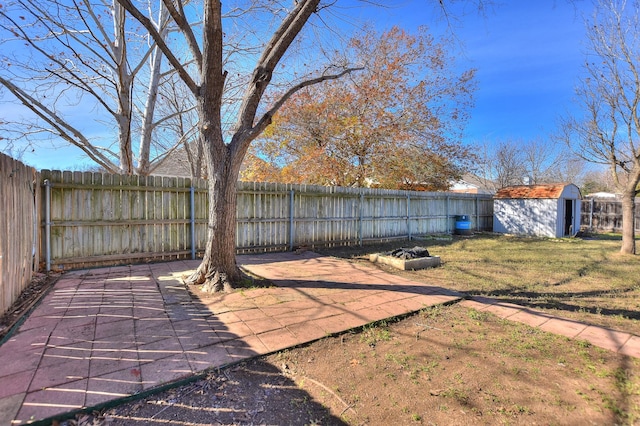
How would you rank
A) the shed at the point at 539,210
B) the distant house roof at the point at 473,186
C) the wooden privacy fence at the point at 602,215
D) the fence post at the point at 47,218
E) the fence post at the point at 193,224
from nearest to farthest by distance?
the fence post at the point at 47,218 < the fence post at the point at 193,224 < the shed at the point at 539,210 < the wooden privacy fence at the point at 602,215 < the distant house roof at the point at 473,186

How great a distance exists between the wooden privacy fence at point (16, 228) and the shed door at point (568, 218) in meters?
16.1

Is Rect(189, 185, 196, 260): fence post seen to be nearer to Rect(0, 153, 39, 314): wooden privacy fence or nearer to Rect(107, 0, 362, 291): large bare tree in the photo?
Rect(107, 0, 362, 291): large bare tree

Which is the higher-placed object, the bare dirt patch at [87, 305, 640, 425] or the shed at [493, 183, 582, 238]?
the shed at [493, 183, 582, 238]

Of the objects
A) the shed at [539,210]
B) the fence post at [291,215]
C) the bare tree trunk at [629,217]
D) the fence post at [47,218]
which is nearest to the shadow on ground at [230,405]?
the fence post at [47,218]

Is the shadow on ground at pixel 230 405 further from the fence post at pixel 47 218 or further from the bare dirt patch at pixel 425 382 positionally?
the fence post at pixel 47 218

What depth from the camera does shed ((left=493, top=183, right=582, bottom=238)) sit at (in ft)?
38.1

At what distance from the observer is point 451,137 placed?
42.7 feet

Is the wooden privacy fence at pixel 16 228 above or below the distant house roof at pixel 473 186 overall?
below

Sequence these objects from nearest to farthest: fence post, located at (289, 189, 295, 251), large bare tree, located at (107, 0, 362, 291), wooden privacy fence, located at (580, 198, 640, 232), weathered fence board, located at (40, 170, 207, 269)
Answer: large bare tree, located at (107, 0, 362, 291), weathered fence board, located at (40, 170, 207, 269), fence post, located at (289, 189, 295, 251), wooden privacy fence, located at (580, 198, 640, 232)

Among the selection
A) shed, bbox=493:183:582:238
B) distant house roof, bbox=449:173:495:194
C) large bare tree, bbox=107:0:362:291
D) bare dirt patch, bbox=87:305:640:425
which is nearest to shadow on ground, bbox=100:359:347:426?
bare dirt patch, bbox=87:305:640:425

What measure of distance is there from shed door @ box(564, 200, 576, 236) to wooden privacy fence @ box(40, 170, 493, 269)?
8.16 m

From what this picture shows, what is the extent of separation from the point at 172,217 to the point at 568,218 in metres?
14.8

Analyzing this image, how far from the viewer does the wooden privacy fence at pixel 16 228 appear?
290cm

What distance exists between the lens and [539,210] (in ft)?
39.1
